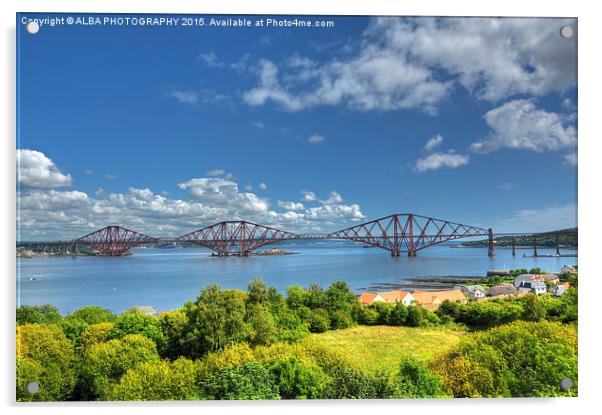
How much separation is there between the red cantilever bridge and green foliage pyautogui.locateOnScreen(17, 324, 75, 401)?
3.29 feet

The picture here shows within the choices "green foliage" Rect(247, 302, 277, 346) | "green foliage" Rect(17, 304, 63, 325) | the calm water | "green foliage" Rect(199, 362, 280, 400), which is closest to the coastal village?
the calm water

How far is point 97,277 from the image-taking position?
4504 millimetres

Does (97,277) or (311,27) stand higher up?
(311,27)

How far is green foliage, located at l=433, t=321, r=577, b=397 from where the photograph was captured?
3.76 metres

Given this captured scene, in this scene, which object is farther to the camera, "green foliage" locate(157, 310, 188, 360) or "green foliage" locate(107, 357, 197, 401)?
"green foliage" locate(157, 310, 188, 360)

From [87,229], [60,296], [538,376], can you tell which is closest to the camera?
[538,376]

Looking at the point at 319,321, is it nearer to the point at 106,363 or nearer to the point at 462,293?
the point at 462,293

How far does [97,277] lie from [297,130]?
291 cm

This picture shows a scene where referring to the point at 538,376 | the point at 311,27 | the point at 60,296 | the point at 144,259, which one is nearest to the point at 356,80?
the point at 311,27

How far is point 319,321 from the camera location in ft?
14.7

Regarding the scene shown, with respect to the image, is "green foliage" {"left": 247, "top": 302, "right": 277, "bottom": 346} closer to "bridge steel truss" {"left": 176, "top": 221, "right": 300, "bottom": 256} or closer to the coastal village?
"bridge steel truss" {"left": 176, "top": 221, "right": 300, "bottom": 256}

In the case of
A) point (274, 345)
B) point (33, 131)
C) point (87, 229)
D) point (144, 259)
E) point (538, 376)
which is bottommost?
point (538, 376)
